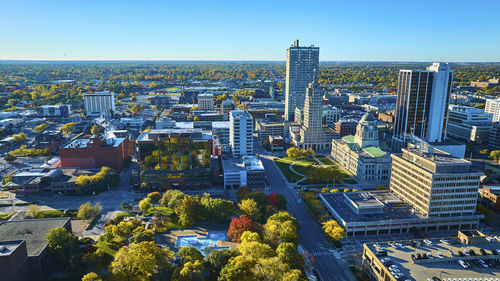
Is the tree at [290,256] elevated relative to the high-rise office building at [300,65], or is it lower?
lower

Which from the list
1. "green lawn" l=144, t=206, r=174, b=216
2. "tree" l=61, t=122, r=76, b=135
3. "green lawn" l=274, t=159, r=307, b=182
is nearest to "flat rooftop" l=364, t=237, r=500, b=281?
"green lawn" l=144, t=206, r=174, b=216

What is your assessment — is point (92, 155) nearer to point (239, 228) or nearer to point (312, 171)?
point (239, 228)

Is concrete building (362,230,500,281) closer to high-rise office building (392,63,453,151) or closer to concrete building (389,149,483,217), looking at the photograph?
concrete building (389,149,483,217)

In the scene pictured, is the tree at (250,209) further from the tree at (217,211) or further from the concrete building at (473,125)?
the concrete building at (473,125)

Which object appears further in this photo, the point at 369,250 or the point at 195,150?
the point at 195,150

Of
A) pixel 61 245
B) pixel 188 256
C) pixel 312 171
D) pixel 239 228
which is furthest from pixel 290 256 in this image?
pixel 312 171

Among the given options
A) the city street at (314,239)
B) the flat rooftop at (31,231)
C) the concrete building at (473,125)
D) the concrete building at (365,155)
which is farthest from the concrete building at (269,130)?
the flat rooftop at (31,231)

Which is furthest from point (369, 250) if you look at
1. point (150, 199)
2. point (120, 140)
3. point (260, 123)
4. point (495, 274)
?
point (260, 123)

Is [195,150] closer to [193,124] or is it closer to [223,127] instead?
[223,127]
